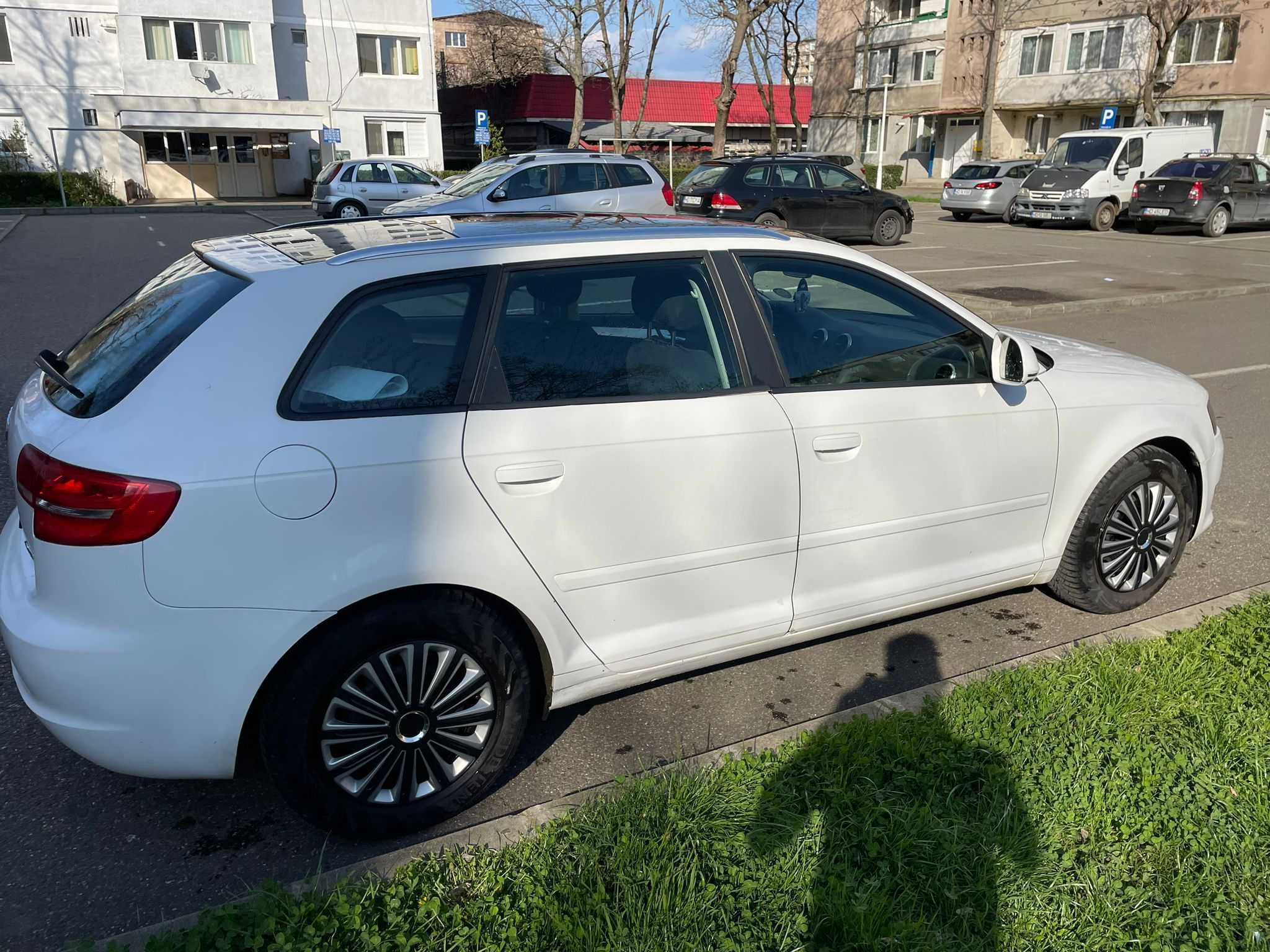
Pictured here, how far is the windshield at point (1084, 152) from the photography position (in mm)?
25047

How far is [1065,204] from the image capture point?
2447cm

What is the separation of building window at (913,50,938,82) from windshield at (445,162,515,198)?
40595 millimetres

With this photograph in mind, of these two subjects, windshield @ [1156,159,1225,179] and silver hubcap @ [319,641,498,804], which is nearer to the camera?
silver hubcap @ [319,641,498,804]

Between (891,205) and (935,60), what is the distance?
35014 mm

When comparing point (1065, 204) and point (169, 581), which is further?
point (1065, 204)

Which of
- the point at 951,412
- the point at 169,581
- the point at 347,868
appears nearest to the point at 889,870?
the point at 347,868

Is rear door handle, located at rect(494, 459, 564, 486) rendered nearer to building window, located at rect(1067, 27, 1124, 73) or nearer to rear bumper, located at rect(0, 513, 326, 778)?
rear bumper, located at rect(0, 513, 326, 778)

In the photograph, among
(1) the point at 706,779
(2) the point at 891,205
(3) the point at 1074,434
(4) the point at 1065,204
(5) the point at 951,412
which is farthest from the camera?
(4) the point at 1065,204

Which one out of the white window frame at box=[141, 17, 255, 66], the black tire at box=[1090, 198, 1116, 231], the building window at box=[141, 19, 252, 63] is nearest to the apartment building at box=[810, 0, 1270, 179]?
the black tire at box=[1090, 198, 1116, 231]

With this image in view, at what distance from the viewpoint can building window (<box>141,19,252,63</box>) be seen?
38.2m

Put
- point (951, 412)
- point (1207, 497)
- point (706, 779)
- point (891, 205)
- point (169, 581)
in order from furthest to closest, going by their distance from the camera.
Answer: point (891, 205) → point (1207, 497) → point (951, 412) → point (706, 779) → point (169, 581)

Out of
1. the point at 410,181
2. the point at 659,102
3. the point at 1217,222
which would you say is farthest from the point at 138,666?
the point at 659,102

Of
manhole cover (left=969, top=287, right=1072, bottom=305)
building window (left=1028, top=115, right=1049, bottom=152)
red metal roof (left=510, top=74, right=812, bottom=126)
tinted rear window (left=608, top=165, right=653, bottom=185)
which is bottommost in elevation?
manhole cover (left=969, top=287, right=1072, bottom=305)

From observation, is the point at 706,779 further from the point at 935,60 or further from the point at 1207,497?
the point at 935,60
